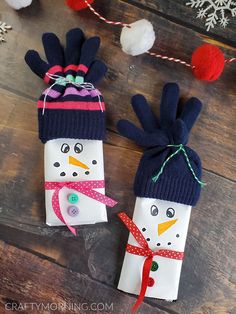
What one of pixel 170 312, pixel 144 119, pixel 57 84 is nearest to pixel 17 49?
pixel 57 84

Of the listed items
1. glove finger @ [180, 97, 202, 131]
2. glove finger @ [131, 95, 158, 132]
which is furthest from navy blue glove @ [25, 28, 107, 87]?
glove finger @ [180, 97, 202, 131]

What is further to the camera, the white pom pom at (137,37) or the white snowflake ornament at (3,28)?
the white snowflake ornament at (3,28)

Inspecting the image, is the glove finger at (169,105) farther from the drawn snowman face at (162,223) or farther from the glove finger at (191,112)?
the drawn snowman face at (162,223)

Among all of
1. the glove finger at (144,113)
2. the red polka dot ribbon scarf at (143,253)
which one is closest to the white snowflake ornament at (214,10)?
the glove finger at (144,113)

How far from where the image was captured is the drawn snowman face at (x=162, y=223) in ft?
3.42

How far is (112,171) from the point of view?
1.11 meters

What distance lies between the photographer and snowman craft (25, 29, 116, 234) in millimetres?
1044

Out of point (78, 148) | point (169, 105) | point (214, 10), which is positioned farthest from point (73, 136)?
point (214, 10)

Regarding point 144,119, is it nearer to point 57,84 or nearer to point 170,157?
point 170,157

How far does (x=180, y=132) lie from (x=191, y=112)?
0.27ft

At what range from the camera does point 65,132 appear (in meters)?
1.04

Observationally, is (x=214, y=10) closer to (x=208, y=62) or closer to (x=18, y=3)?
(x=208, y=62)

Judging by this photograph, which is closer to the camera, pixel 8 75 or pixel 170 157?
pixel 170 157

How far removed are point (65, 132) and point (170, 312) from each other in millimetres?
543
